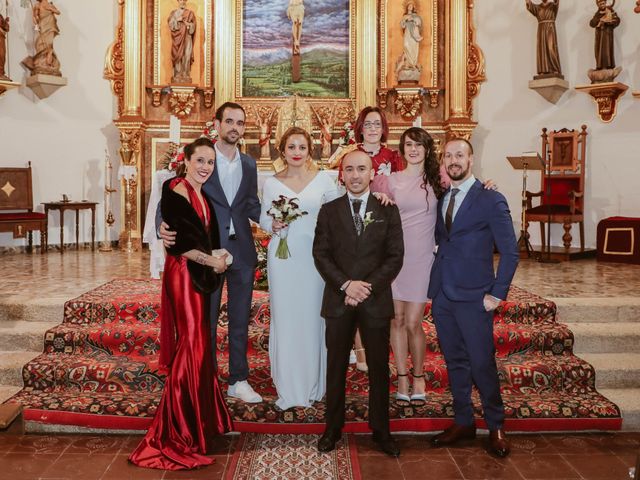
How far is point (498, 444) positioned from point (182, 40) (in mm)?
8656

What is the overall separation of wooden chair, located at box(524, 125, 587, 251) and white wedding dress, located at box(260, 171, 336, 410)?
602cm

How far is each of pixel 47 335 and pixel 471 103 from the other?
7952 millimetres

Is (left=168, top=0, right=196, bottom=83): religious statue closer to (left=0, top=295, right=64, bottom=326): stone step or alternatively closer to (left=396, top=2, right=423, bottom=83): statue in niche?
(left=396, top=2, right=423, bottom=83): statue in niche

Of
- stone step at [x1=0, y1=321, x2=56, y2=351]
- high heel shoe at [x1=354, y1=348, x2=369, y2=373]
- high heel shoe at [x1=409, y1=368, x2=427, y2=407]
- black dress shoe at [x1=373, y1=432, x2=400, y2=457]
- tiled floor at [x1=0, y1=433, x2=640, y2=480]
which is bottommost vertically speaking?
tiled floor at [x1=0, y1=433, x2=640, y2=480]

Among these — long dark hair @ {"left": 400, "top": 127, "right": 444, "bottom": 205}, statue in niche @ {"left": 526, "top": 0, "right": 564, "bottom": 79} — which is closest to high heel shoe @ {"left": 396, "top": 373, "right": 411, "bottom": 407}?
long dark hair @ {"left": 400, "top": 127, "right": 444, "bottom": 205}

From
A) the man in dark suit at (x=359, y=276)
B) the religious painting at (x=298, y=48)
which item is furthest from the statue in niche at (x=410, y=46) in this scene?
the man in dark suit at (x=359, y=276)

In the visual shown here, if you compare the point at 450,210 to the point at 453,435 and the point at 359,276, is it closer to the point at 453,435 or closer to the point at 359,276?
the point at 359,276

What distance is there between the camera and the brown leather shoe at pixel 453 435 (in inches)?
157

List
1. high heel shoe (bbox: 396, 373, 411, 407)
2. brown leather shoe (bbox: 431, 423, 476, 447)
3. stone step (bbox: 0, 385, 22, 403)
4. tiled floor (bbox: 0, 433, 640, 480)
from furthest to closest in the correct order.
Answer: stone step (bbox: 0, 385, 22, 403) → high heel shoe (bbox: 396, 373, 411, 407) → brown leather shoe (bbox: 431, 423, 476, 447) → tiled floor (bbox: 0, 433, 640, 480)

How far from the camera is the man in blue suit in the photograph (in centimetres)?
373

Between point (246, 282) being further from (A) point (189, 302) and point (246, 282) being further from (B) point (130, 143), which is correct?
(B) point (130, 143)

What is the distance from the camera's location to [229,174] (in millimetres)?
4223

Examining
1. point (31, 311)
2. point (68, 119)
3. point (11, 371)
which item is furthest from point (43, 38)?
point (11, 371)

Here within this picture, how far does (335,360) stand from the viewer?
151 inches
